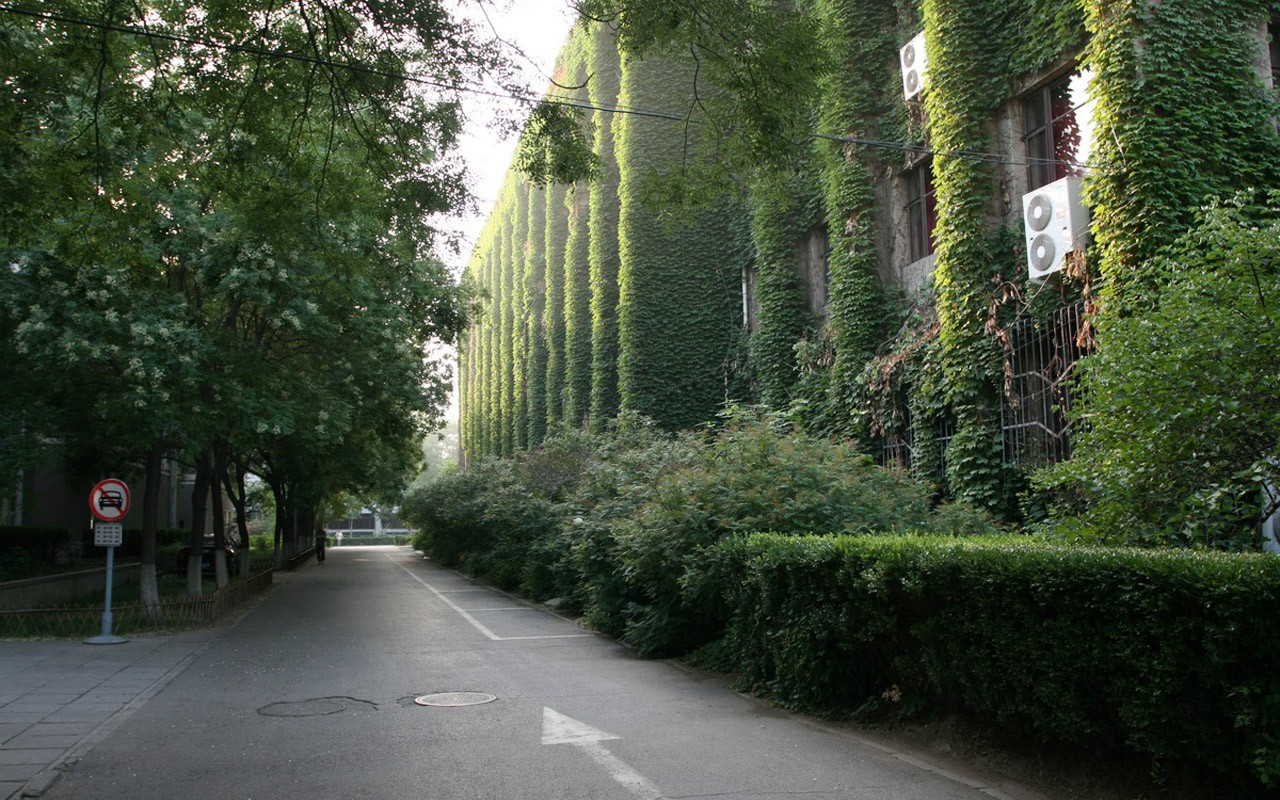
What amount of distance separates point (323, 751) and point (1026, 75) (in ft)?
48.0

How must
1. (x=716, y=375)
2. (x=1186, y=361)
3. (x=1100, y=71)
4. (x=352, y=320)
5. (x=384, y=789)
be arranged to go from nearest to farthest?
(x=384, y=789), (x=1186, y=361), (x=1100, y=71), (x=352, y=320), (x=716, y=375)

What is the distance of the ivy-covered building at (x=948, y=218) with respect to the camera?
12.5m

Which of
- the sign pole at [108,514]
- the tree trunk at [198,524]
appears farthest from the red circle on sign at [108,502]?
the tree trunk at [198,524]

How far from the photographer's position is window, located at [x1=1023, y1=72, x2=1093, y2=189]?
597 inches

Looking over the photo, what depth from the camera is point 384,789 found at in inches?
259

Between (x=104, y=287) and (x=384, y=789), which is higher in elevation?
(x=104, y=287)

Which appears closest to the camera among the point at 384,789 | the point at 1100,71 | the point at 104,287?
the point at 384,789

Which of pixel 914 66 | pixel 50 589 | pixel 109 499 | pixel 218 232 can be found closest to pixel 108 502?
pixel 109 499

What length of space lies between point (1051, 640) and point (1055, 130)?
1195 centimetres

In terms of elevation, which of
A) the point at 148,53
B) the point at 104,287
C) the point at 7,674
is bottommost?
the point at 7,674

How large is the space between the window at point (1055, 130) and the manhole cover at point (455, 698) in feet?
38.6

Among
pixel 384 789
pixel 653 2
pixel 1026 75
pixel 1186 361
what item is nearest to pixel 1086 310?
pixel 1026 75

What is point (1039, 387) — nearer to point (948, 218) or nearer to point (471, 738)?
point (948, 218)

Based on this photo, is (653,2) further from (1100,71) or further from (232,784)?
(1100,71)
